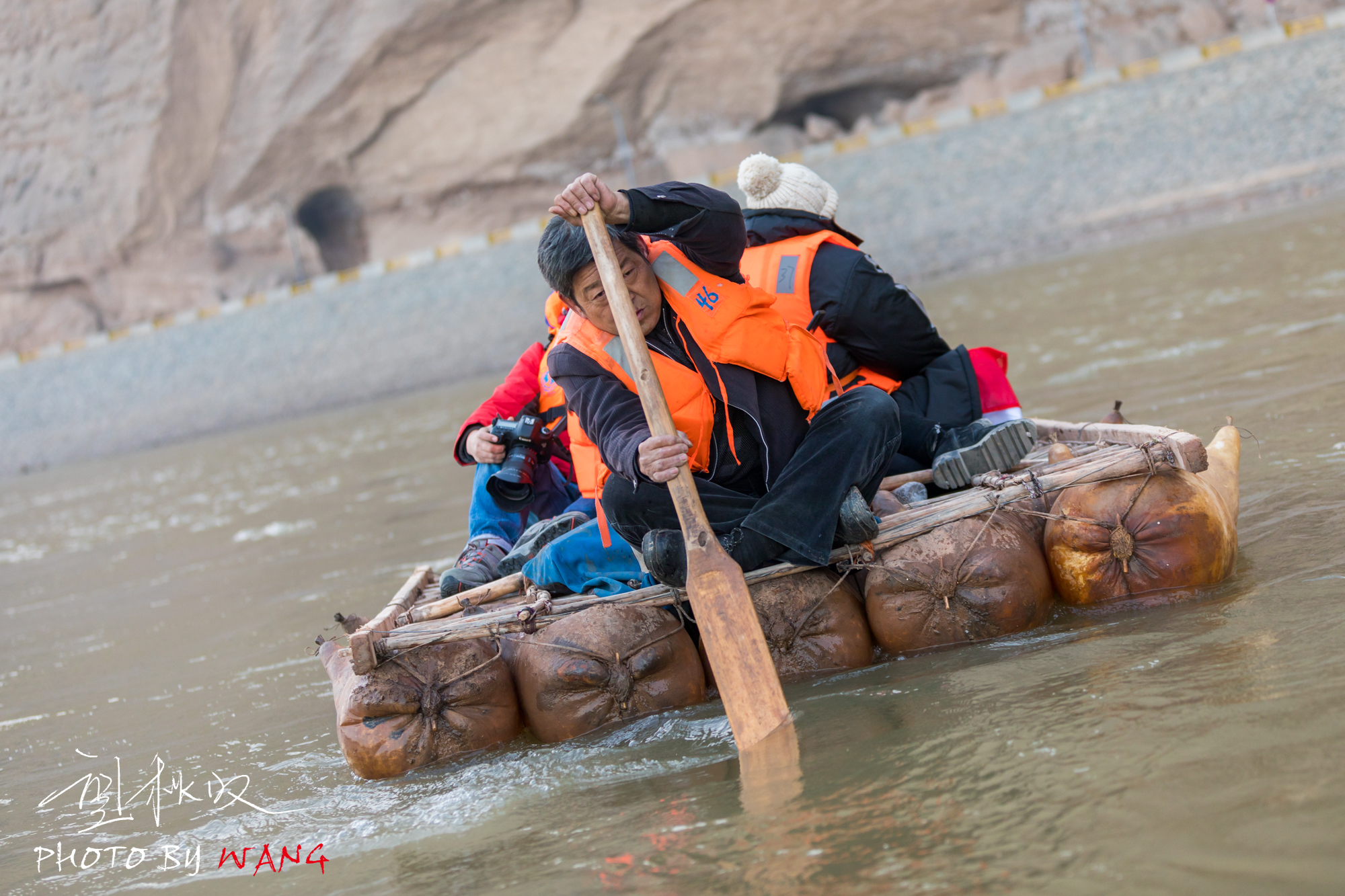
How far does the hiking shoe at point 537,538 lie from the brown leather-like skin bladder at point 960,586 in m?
0.97

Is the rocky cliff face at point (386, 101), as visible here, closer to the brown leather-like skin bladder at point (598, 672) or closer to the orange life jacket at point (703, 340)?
the orange life jacket at point (703, 340)

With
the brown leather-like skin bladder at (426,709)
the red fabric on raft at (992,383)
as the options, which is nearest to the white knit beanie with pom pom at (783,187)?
the red fabric on raft at (992,383)

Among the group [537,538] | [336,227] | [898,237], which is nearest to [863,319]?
[537,538]

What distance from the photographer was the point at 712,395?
2826 mm

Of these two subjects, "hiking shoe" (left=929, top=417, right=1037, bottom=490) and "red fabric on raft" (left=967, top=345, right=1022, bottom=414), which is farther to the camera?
"red fabric on raft" (left=967, top=345, right=1022, bottom=414)

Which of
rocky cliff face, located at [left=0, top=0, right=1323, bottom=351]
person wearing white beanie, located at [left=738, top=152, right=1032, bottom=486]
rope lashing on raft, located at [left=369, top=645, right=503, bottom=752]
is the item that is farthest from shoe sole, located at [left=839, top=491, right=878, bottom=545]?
rocky cliff face, located at [left=0, top=0, right=1323, bottom=351]

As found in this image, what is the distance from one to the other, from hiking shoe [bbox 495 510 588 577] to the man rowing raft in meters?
0.48

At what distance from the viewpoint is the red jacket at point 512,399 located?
3893mm

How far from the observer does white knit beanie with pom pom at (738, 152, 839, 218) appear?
358 centimetres

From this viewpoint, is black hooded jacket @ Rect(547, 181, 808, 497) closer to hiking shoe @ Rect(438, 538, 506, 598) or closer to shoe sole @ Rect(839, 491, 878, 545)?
shoe sole @ Rect(839, 491, 878, 545)

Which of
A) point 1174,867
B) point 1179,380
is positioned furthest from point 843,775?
point 1179,380

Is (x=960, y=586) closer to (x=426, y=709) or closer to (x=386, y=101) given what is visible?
(x=426, y=709)

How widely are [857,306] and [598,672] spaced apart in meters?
1.39

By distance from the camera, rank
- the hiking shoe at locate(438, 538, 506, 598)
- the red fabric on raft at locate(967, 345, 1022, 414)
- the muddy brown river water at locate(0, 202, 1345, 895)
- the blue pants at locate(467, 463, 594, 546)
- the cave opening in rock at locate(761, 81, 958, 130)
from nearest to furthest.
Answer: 1. the muddy brown river water at locate(0, 202, 1345, 895)
2. the hiking shoe at locate(438, 538, 506, 598)
3. the red fabric on raft at locate(967, 345, 1022, 414)
4. the blue pants at locate(467, 463, 594, 546)
5. the cave opening in rock at locate(761, 81, 958, 130)
